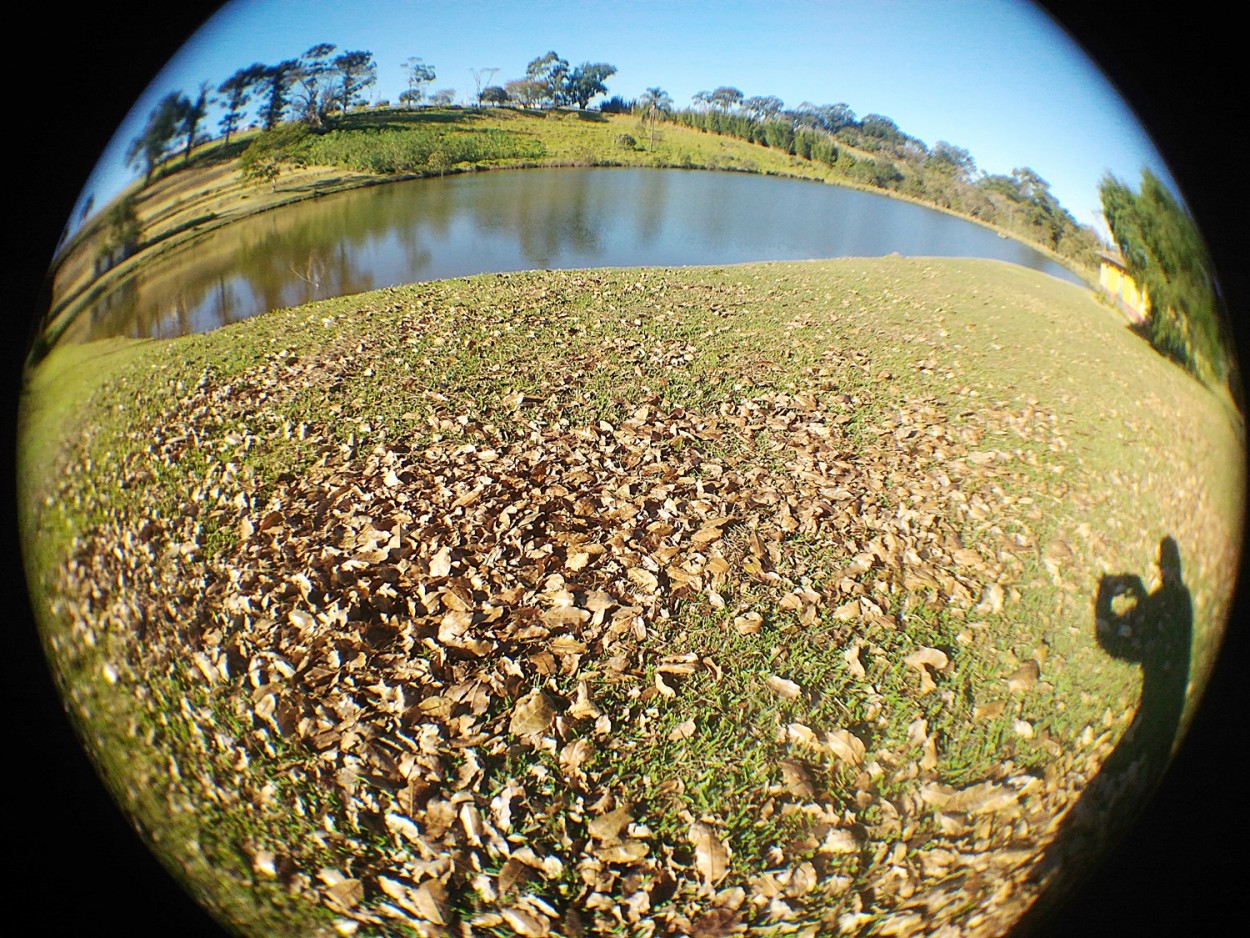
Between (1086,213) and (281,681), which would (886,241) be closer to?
(1086,213)

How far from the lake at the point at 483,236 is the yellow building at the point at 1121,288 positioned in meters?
0.20

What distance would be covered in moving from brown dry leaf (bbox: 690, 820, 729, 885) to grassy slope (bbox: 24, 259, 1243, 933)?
1.3 inches

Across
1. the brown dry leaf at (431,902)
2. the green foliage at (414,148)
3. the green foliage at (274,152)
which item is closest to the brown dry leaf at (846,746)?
the brown dry leaf at (431,902)

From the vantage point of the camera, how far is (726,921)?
1522 millimetres

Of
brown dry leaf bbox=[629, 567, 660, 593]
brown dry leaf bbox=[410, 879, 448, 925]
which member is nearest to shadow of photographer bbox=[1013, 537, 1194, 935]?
brown dry leaf bbox=[629, 567, 660, 593]

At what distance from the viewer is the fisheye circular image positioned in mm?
1572

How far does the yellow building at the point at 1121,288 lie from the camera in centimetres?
158

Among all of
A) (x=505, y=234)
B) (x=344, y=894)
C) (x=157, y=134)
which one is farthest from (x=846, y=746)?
(x=157, y=134)

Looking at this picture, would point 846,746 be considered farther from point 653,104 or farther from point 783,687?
point 653,104

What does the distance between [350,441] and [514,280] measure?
3.07 ft

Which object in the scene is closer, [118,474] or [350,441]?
[118,474]

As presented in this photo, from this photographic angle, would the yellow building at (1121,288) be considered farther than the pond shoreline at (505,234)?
No

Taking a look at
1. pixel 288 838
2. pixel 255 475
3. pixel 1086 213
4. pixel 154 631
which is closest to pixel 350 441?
pixel 255 475

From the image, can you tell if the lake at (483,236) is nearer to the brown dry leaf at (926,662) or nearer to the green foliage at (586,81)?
the green foliage at (586,81)
